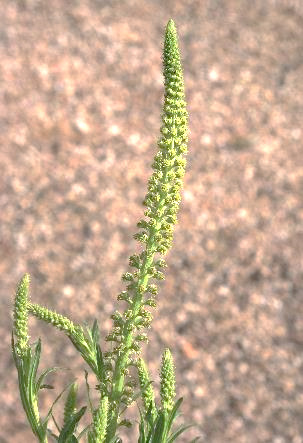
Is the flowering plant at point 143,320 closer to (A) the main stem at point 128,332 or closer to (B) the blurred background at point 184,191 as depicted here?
(A) the main stem at point 128,332

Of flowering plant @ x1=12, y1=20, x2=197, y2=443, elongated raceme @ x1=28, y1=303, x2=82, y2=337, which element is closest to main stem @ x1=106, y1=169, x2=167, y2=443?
flowering plant @ x1=12, y1=20, x2=197, y2=443

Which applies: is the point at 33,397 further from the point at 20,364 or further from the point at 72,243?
the point at 72,243

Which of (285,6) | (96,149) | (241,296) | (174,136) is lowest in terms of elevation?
(174,136)

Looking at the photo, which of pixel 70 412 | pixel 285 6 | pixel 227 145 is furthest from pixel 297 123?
pixel 70 412

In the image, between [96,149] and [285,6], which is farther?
[285,6]

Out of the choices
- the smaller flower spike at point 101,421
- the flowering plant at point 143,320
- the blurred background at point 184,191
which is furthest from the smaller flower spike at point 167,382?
the blurred background at point 184,191

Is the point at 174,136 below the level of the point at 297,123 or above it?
below

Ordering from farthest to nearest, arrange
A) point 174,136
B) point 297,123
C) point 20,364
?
point 297,123, point 20,364, point 174,136
